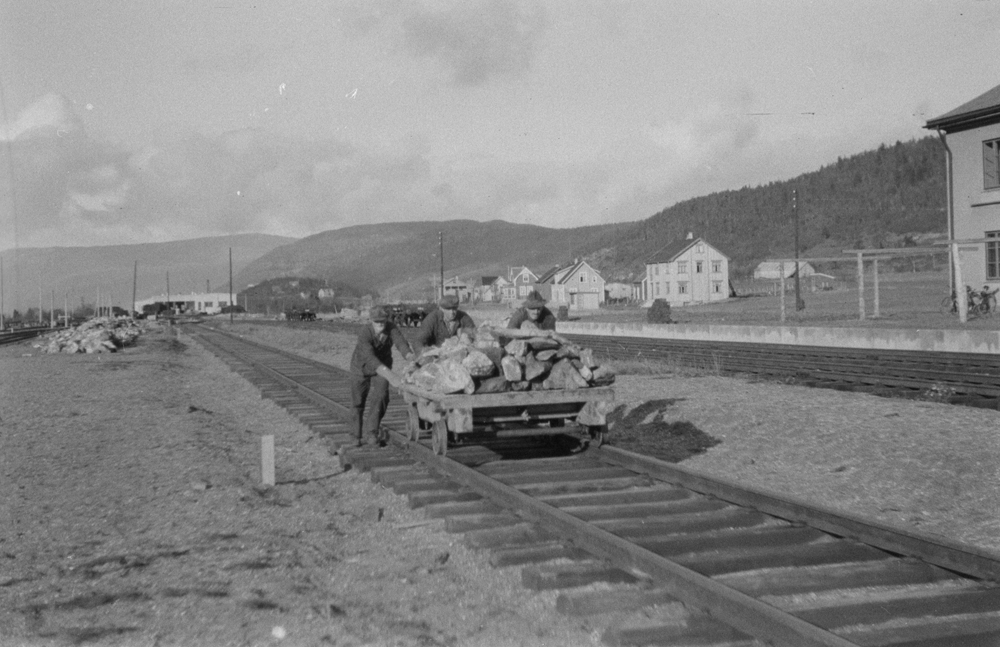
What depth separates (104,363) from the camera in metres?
30.4

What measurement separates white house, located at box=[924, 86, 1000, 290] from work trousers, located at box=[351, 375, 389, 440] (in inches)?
1143

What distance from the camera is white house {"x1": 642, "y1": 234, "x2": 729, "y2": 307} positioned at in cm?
8631

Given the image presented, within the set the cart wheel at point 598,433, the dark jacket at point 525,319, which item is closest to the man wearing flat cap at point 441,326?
the dark jacket at point 525,319

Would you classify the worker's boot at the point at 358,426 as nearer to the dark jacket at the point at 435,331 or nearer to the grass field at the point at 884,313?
the dark jacket at the point at 435,331

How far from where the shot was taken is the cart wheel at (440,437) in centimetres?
924

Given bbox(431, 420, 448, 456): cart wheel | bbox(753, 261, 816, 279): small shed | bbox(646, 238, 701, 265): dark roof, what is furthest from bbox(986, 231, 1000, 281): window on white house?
bbox(753, 261, 816, 279): small shed

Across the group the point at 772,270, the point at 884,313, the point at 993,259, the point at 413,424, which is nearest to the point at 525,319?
the point at 413,424

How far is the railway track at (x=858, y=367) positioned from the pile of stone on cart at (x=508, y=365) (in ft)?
23.1

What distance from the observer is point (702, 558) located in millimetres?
5723

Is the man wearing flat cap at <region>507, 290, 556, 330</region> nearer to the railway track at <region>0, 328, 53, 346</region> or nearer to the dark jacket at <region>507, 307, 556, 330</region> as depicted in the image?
the dark jacket at <region>507, 307, 556, 330</region>

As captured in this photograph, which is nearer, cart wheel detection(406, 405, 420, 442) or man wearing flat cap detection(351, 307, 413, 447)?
cart wheel detection(406, 405, 420, 442)

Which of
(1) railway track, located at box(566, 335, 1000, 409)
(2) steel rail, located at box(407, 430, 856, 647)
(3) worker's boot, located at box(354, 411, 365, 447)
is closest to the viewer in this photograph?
(2) steel rail, located at box(407, 430, 856, 647)

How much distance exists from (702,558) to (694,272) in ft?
271

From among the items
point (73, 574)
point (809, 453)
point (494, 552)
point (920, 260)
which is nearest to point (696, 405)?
point (809, 453)
